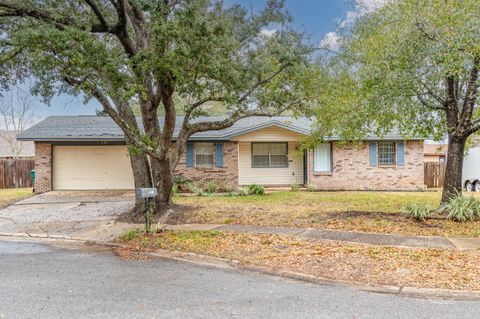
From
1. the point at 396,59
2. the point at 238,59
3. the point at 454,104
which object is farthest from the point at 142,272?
the point at 454,104

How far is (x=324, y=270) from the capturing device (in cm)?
621

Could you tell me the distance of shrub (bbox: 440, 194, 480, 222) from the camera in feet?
31.9

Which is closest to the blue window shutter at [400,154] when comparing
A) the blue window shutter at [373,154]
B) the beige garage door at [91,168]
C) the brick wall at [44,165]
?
the blue window shutter at [373,154]

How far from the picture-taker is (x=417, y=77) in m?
9.51

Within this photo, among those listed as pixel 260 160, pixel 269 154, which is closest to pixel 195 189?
pixel 260 160

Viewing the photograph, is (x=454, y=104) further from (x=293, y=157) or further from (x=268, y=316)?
(x=293, y=157)

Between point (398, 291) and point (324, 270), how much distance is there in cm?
123

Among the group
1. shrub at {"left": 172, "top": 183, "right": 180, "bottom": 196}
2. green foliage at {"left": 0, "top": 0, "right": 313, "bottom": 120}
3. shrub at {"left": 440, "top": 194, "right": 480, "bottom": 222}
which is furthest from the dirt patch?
shrub at {"left": 440, "top": 194, "right": 480, "bottom": 222}

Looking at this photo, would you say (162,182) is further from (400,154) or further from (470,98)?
(400,154)

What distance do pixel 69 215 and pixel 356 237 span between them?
895cm

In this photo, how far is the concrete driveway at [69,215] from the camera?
10.1 metres

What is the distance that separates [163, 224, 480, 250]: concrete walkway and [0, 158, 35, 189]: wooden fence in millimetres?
16386

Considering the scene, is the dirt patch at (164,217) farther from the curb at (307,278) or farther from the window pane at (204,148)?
the window pane at (204,148)

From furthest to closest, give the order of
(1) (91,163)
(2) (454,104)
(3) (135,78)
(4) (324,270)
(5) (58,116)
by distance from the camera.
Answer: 1. (5) (58,116)
2. (1) (91,163)
3. (2) (454,104)
4. (3) (135,78)
5. (4) (324,270)
